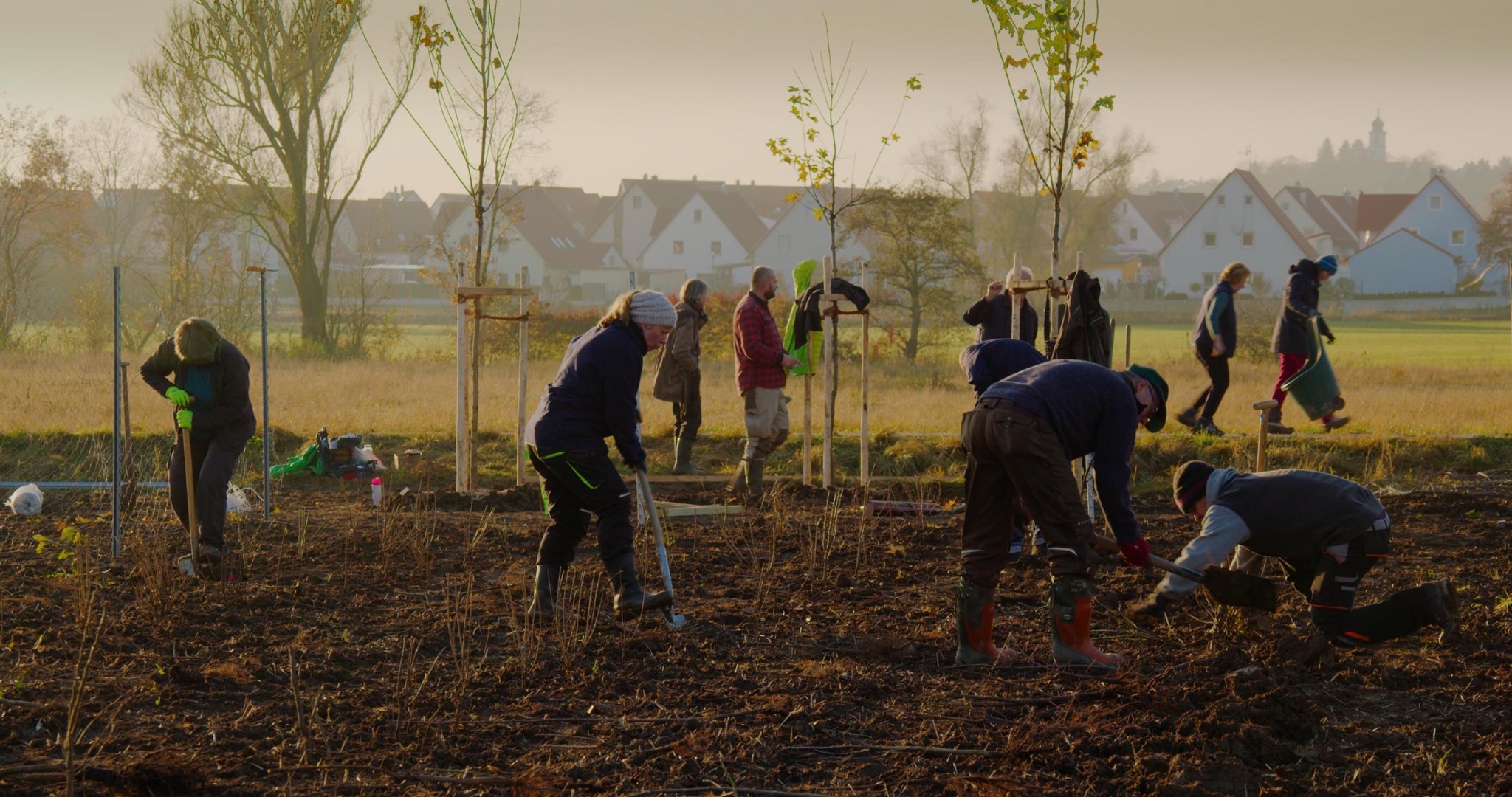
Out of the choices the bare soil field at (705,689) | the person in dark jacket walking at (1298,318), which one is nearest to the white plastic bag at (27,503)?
the bare soil field at (705,689)

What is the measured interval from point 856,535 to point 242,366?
12.9 feet

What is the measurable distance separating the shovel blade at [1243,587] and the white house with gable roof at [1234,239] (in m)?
53.8

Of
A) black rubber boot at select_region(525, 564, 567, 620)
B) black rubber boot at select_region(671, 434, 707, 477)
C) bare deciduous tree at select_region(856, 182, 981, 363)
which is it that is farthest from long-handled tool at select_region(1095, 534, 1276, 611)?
bare deciduous tree at select_region(856, 182, 981, 363)

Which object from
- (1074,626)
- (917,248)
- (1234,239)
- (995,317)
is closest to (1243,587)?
(1074,626)

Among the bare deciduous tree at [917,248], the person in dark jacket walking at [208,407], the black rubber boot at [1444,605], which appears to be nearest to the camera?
the black rubber boot at [1444,605]

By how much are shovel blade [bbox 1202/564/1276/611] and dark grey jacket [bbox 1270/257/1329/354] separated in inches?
272

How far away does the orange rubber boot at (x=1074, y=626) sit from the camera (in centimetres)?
541

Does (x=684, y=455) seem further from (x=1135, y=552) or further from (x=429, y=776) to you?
(x=429, y=776)

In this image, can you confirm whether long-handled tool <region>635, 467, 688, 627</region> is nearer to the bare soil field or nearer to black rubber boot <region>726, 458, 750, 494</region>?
the bare soil field

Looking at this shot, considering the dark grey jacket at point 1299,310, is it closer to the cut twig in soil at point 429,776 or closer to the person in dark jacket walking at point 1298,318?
the person in dark jacket walking at point 1298,318

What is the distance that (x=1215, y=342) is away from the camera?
12.2 m

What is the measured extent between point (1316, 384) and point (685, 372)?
5855mm

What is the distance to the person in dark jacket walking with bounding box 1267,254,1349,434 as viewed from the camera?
1199 centimetres

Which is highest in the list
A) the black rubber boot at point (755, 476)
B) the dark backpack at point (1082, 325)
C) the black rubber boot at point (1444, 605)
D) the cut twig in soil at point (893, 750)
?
the dark backpack at point (1082, 325)
